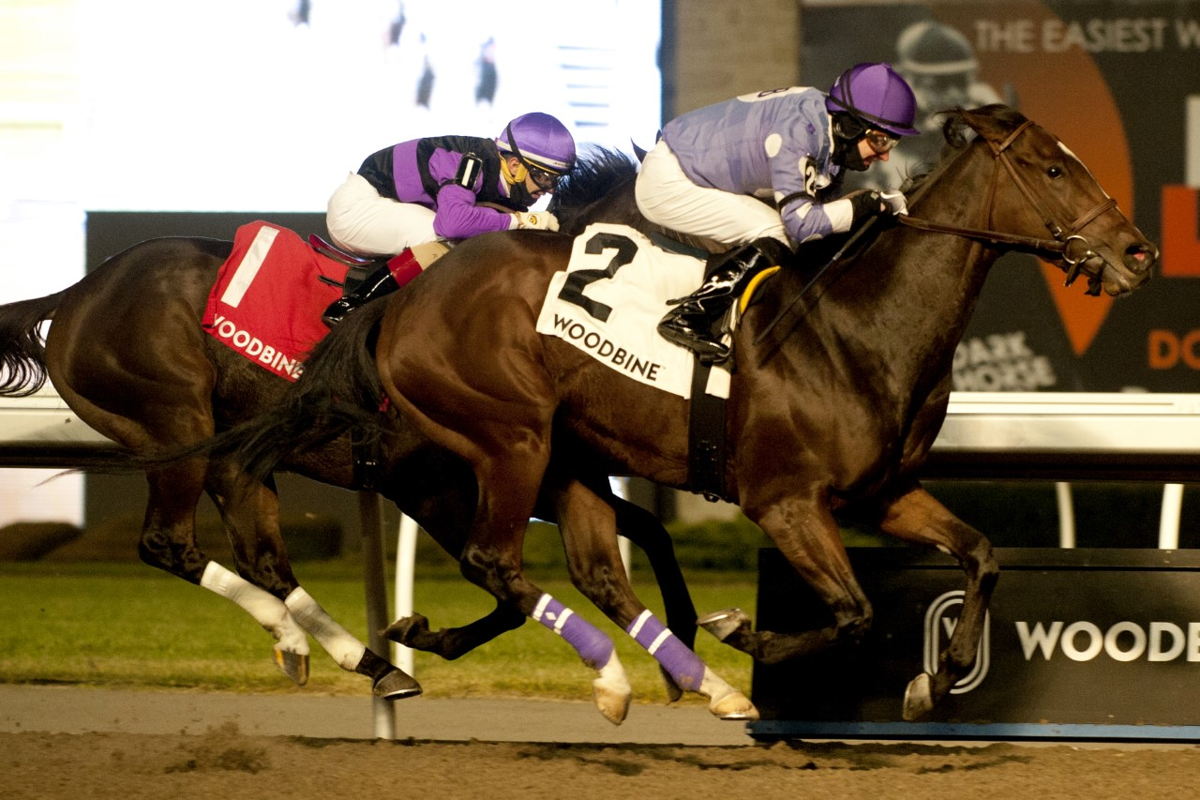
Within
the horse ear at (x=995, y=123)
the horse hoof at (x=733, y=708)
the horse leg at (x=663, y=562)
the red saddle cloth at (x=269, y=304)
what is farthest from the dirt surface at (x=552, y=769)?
the horse ear at (x=995, y=123)

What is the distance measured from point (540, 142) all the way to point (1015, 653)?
71.3 inches

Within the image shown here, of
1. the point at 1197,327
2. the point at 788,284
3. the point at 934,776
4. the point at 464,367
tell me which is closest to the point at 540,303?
the point at 464,367

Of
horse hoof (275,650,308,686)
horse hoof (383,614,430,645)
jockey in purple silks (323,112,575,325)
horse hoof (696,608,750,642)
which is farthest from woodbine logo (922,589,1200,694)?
horse hoof (275,650,308,686)

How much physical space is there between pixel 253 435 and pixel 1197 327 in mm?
5416

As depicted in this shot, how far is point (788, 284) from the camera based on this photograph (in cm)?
393

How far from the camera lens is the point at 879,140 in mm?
3955

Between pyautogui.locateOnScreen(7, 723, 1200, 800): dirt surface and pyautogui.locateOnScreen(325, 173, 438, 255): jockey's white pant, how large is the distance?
52.4 inches

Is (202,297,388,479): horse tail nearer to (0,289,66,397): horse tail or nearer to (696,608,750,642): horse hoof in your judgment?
(0,289,66,397): horse tail

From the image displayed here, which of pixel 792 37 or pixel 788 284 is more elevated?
pixel 792 37

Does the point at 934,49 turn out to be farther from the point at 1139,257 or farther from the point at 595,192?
the point at 1139,257

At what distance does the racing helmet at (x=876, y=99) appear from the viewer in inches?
152

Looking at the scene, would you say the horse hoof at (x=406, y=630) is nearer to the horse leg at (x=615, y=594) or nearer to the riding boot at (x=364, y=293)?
the horse leg at (x=615, y=594)

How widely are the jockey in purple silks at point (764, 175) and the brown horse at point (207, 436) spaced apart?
0.63 meters

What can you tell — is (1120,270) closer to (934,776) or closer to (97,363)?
(934,776)
